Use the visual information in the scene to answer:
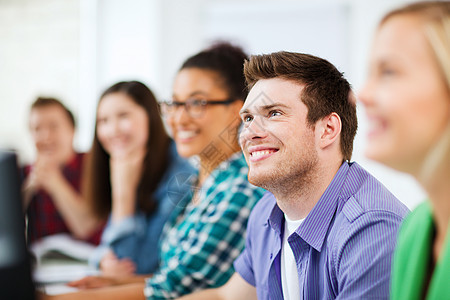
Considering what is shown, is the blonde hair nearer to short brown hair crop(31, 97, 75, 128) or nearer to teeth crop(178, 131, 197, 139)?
teeth crop(178, 131, 197, 139)

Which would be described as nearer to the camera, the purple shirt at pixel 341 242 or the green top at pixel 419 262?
the green top at pixel 419 262

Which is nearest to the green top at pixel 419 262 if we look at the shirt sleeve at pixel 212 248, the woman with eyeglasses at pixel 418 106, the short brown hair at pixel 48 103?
the woman with eyeglasses at pixel 418 106

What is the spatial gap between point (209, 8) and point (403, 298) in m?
3.77

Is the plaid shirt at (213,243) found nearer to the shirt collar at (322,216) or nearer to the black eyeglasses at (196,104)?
the black eyeglasses at (196,104)

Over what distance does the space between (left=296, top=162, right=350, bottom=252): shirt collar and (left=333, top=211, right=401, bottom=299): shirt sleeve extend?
73 millimetres

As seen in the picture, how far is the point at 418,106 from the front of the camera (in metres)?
0.57

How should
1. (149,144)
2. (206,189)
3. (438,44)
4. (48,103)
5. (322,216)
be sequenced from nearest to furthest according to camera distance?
1. (438,44)
2. (322,216)
3. (206,189)
4. (149,144)
5. (48,103)

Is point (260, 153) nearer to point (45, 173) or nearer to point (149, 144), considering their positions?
point (149, 144)

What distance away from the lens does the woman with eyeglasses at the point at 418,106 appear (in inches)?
22.2

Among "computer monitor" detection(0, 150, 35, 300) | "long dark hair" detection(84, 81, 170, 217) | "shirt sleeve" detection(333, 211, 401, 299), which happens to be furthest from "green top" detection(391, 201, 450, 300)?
"long dark hair" detection(84, 81, 170, 217)

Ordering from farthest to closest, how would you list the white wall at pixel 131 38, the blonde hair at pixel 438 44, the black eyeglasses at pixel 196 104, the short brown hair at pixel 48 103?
the white wall at pixel 131 38 → the short brown hair at pixel 48 103 → the black eyeglasses at pixel 196 104 → the blonde hair at pixel 438 44

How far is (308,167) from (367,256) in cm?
23

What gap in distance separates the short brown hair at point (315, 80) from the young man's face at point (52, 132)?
1798 millimetres

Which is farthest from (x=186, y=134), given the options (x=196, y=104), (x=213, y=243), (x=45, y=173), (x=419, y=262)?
(x=45, y=173)
